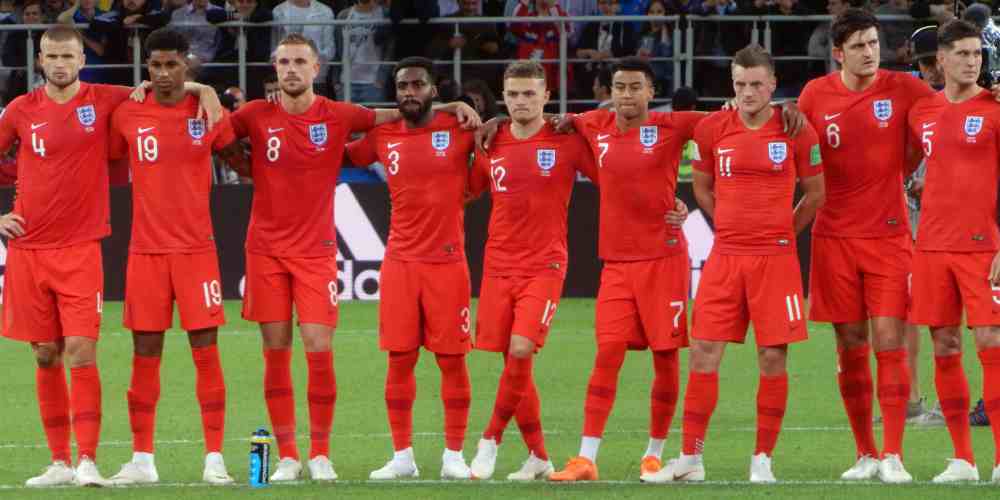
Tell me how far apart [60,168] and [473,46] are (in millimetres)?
10013

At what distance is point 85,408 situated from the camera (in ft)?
30.7

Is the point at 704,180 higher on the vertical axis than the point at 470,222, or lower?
higher

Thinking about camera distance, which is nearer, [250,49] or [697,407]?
[697,407]

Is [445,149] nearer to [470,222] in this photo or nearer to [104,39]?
[470,222]

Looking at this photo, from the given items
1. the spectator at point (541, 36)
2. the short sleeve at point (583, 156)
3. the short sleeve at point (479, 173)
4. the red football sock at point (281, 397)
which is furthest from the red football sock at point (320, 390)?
the spectator at point (541, 36)

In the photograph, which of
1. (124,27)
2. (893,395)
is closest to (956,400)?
(893,395)

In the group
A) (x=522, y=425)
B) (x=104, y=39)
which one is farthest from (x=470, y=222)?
(x=522, y=425)

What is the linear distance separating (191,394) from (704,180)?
15.9 feet

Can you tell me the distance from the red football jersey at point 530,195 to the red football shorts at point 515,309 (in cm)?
6

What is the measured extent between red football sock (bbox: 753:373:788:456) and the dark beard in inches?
88.2

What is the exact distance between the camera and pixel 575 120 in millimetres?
9875

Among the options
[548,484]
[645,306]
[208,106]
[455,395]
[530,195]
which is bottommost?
[548,484]

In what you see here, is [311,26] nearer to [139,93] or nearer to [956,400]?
[139,93]

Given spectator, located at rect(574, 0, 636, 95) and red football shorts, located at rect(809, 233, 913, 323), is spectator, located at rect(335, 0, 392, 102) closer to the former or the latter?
spectator, located at rect(574, 0, 636, 95)
